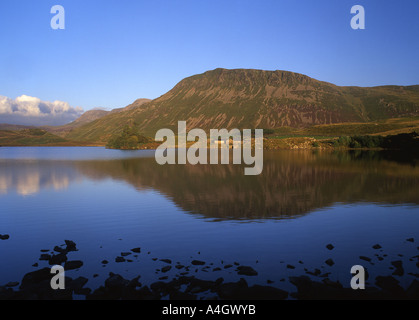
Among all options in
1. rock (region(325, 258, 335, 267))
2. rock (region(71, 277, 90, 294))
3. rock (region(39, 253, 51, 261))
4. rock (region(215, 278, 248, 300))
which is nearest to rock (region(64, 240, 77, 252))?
rock (region(39, 253, 51, 261))

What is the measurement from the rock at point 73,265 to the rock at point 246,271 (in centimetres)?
939

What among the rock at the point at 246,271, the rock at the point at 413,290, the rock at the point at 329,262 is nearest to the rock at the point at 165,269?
the rock at the point at 246,271

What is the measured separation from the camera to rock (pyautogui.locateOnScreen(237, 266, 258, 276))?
17594 millimetres

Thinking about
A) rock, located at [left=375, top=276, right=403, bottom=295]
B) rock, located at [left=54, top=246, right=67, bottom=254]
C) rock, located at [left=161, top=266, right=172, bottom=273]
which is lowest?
rock, located at [left=375, top=276, right=403, bottom=295]

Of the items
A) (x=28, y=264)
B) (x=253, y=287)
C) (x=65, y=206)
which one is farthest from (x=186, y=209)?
→ (x=253, y=287)

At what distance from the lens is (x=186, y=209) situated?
3559 centimetres

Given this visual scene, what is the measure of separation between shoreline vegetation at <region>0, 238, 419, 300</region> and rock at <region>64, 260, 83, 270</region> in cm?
9

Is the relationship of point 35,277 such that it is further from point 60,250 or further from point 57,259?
point 60,250

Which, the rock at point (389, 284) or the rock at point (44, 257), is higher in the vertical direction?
the rock at point (44, 257)

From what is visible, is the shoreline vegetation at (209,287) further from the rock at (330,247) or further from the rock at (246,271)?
the rock at (330,247)

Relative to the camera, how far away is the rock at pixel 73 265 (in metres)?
18.7

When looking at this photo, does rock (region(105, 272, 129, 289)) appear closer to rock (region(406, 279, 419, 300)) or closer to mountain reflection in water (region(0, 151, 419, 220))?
rock (region(406, 279, 419, 300))

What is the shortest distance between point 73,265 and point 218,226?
1270cm
